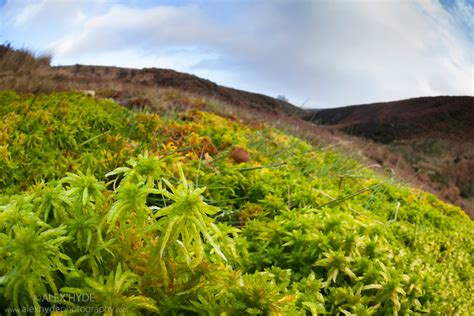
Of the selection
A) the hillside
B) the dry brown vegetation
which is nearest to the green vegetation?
the dry brown vegetation

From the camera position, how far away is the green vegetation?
101 centimetres

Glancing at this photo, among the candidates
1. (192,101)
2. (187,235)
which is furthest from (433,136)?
(187,235)

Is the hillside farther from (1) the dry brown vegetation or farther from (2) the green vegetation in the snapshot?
(2) the green vegetation

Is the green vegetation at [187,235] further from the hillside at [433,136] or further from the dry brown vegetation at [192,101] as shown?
the hillside at [433,136]

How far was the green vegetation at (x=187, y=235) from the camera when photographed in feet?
3.31

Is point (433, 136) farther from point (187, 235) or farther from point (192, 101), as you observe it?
point (187, 235)

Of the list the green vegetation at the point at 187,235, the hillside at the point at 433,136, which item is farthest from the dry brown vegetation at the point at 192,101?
the green vegetation at the point at 187,235

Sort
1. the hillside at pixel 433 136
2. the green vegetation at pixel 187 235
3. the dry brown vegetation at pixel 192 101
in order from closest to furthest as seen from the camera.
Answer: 1. the green vegetation at pixel 187 235
2. the dry brown vegetation at pixel 192 101
3. the hillside at pixel 433 136

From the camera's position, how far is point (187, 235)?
41.2 inches

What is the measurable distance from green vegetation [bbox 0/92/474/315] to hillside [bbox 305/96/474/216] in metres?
7.75

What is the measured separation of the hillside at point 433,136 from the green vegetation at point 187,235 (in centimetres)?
775

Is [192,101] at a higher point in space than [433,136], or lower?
lower

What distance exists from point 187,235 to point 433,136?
18630 mm

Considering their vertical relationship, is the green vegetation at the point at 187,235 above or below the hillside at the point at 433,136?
below
